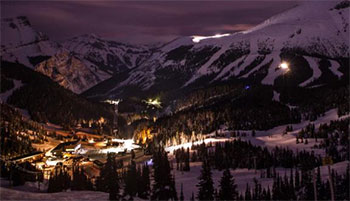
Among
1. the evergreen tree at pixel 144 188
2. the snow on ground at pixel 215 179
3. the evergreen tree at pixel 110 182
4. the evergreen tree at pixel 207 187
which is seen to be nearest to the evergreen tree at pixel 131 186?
the evergreen tree at pixel 144 188

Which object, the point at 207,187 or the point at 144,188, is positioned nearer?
the point at 207,187

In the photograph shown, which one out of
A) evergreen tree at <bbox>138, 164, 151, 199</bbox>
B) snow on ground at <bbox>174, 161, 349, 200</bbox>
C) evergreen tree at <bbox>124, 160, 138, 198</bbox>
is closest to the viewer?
evergreen tree at <bbox>124, 160, 138, 198</bbox>

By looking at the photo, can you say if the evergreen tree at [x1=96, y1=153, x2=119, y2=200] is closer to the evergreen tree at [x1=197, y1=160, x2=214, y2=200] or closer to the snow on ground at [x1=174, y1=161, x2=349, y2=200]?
the evergreen tree at [x1=197, y1=160, x2=214, y2=200]

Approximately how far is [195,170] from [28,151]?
214 feet

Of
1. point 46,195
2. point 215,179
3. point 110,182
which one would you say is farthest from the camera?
point 215,179

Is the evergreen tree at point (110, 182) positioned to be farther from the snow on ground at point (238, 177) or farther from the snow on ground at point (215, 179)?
the snow on ground at point (215, 179)

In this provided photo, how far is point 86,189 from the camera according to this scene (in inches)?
4592

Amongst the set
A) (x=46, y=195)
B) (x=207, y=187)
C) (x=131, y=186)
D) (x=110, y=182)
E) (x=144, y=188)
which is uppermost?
(x=110, y=182)

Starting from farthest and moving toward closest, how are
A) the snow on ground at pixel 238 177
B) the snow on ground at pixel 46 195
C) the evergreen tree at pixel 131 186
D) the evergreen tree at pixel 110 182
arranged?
the snow on ground at pixel 238 177, the evergreen tree at pixel 131 186, the evergreen tree at pixel 110 182, the snow on ground at pixel 46 195

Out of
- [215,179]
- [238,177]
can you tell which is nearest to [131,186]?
[215,179]

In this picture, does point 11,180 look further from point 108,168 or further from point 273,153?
point 273,153

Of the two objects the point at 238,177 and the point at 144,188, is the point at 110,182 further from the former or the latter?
the point at 238,177

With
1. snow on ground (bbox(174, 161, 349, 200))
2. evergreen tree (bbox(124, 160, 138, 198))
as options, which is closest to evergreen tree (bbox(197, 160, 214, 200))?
snow on ground (bbox(174, 161, 349, 200))

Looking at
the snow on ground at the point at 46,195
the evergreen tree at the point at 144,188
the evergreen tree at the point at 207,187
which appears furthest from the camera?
the evergreen tree at the point at 144,188
